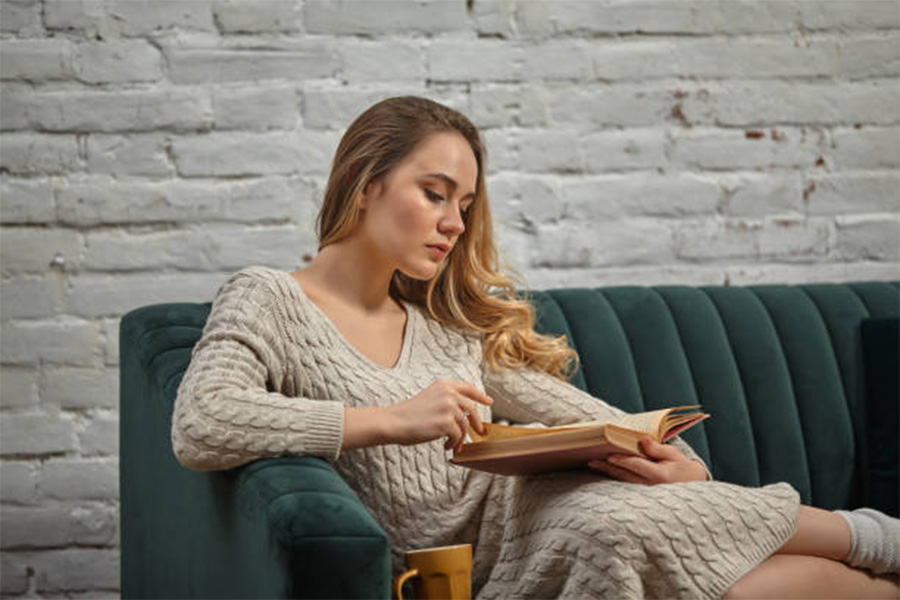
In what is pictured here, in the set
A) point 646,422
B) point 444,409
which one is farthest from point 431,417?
point 646,422

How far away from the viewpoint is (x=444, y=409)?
1.50 meters

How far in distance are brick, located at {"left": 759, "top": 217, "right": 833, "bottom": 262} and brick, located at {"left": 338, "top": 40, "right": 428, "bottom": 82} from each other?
0.84m

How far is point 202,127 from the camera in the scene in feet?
7.78

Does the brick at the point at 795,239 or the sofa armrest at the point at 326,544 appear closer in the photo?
the sofa armrest at the point at 326,544

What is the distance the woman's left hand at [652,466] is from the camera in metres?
1.60

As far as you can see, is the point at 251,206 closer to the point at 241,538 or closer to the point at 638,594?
the point at 241,538

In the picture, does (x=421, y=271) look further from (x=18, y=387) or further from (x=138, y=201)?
(x=18, y=387)

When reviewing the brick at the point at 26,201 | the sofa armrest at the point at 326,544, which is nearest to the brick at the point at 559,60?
the brick at the point at 26,201

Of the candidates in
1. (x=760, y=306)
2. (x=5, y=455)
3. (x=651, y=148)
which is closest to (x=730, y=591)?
(x=760, y=306)

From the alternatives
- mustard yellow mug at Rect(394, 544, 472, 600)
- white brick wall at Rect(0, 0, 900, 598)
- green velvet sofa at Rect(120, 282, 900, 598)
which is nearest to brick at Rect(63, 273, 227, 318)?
white brick wall at Rect(0, 0, 900, 598)

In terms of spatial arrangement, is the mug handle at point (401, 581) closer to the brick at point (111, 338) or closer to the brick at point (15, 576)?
the brick at point (111, 338)

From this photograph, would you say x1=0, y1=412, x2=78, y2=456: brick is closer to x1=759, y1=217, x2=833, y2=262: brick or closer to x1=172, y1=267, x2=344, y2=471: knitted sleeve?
x1=172, y1=267, x2=344, y2=471: knitted sleeve

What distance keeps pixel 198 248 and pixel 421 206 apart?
745 millimetres

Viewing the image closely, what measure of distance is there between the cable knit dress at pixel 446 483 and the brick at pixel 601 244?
0.65 m
